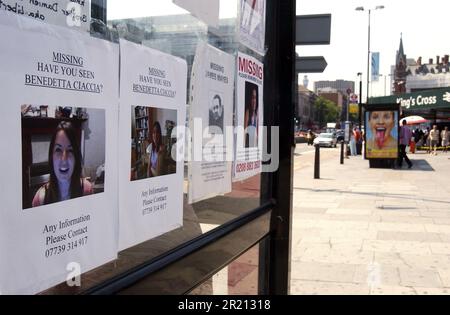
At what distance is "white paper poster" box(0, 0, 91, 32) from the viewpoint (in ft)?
3.64

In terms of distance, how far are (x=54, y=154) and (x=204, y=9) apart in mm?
969

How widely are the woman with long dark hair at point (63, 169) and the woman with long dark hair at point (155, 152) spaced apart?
0.32 m

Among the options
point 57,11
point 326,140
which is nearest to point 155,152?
point 57,11

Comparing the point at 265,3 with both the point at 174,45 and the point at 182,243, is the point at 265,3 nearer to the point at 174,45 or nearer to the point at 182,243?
the point at 174,45

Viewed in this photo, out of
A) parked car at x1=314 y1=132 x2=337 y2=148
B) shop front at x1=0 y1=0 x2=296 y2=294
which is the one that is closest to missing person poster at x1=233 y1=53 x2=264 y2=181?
shop front at x1=0 y1=0 x2=296 y2=294

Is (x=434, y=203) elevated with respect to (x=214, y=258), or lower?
lower

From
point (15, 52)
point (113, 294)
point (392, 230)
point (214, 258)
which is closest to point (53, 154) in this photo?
point (15, 52)

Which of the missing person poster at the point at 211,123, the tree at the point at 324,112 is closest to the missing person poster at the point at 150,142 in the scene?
the missing person poster at the point at 211,123

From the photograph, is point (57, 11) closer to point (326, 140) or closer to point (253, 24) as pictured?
point (253, 24)

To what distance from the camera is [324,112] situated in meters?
129

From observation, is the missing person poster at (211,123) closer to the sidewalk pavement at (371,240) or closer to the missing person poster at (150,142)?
the missing person poster at (150,142)

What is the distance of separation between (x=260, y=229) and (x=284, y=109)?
70cm

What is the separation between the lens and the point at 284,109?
9.30ft

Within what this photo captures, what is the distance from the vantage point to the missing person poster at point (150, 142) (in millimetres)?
1489
